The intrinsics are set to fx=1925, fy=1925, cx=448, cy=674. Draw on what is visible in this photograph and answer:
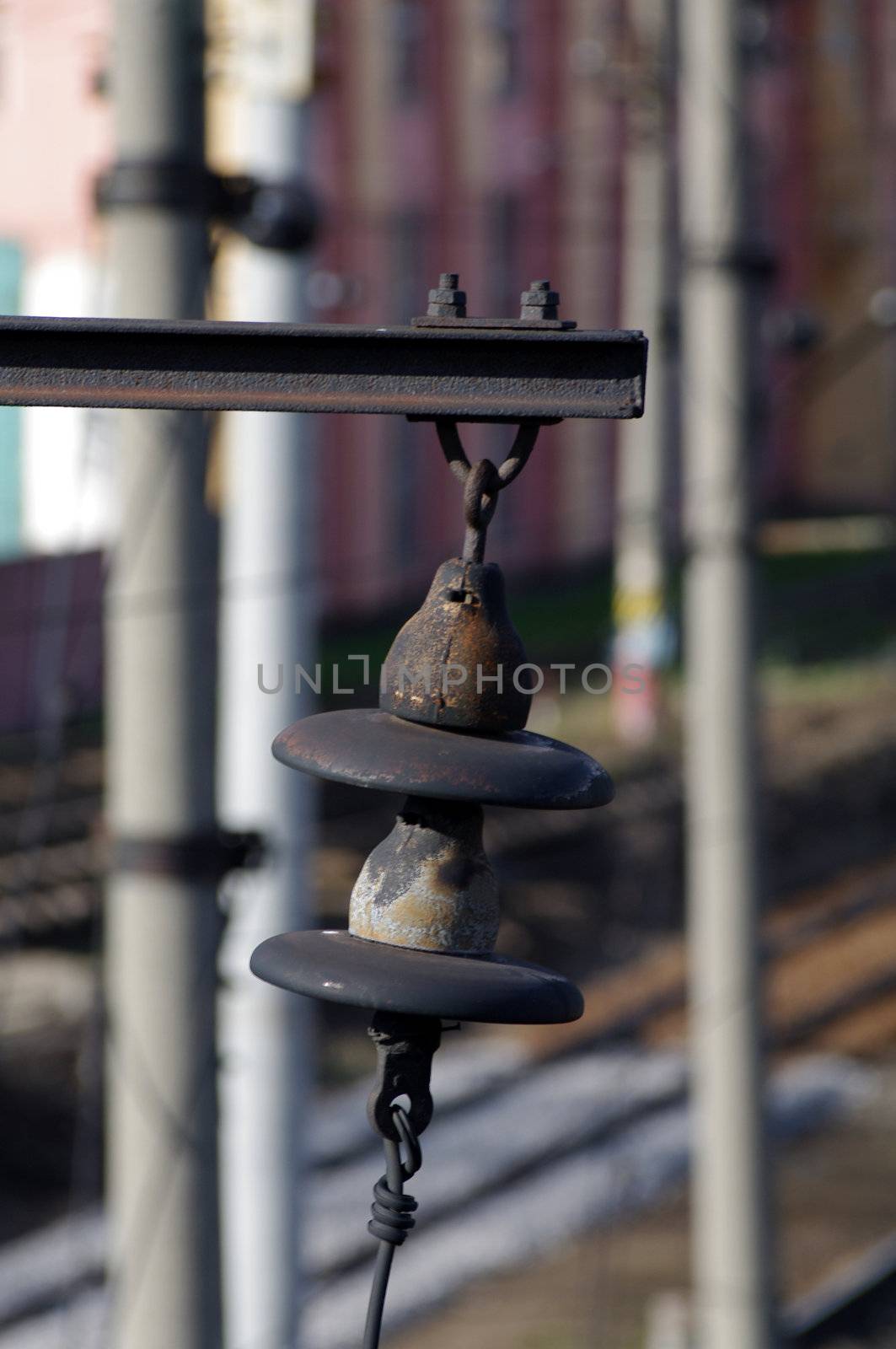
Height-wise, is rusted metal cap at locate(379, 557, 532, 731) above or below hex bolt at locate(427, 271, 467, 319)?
below

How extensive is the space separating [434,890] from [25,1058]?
10393 mm

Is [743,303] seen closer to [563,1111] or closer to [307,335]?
[307,335]

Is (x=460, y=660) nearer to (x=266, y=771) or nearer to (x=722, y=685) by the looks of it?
(x=266, y=771)

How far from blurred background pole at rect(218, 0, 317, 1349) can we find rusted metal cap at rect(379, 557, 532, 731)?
431 cm

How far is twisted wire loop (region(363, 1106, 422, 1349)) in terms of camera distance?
186cm

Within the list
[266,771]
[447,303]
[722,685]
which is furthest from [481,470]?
[722,685]

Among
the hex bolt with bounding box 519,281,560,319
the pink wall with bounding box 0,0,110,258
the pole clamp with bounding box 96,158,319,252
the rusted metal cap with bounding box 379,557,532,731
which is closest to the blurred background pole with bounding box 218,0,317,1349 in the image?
the pole clamp with bounding box 96,158,319,252

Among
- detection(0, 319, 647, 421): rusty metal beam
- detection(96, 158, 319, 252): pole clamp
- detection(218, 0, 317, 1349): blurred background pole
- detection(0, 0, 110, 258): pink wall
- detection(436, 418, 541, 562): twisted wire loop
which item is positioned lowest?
detection(218, 0, 317, 1349): blurred background pole

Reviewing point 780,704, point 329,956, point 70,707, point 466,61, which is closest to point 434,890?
point 329,956

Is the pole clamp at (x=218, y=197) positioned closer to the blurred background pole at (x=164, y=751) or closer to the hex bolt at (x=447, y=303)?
the blurred background pole at (x=164, y=751)

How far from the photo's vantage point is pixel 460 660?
1.93 metres

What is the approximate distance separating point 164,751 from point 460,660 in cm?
289

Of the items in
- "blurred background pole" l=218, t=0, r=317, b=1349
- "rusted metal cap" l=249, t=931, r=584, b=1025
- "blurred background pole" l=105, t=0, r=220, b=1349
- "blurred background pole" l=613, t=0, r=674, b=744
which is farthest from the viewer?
"blurred background pole" l=613, t=0, r=674, b=744

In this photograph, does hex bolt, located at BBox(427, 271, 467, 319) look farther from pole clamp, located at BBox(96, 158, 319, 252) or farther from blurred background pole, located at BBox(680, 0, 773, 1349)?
blurred background pole, located at BBox(680, 0, 773, 1349)
